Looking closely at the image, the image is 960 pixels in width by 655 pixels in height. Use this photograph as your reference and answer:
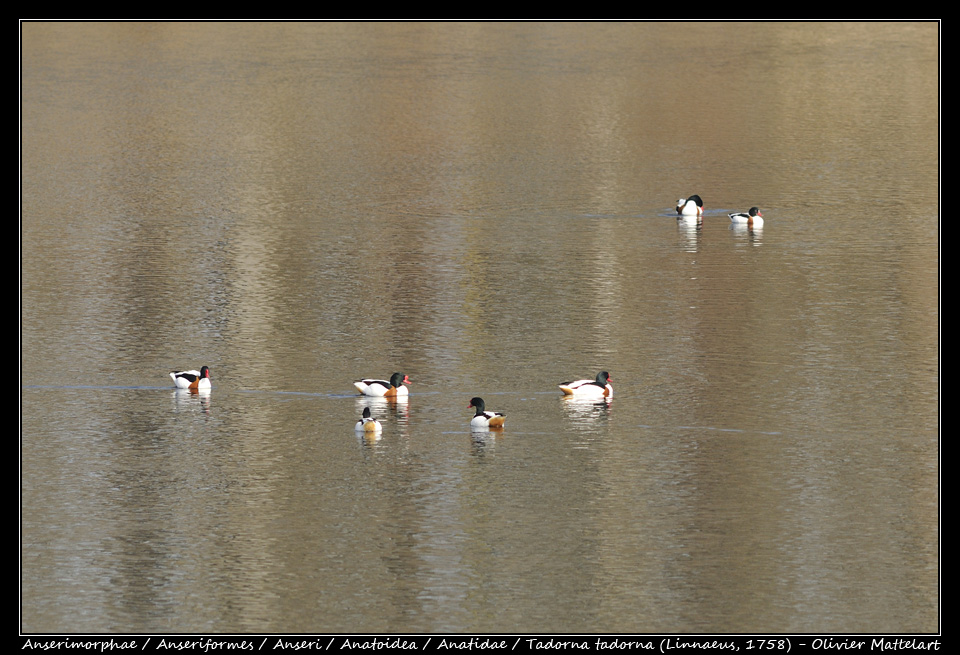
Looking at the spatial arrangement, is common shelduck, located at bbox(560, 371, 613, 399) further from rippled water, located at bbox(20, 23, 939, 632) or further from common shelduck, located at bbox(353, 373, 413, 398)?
common shelduck, located at bbox(353, 373, 413, 398)

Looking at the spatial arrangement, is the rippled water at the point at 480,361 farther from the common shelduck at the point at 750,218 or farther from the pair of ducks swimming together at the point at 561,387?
the common shelduck at the point at 750,218

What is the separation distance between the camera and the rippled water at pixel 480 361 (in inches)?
707

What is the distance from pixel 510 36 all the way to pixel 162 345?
183ft

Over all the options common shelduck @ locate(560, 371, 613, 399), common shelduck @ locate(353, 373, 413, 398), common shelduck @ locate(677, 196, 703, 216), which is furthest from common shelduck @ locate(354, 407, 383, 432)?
common shelduck @ locate(677, 196, 703, 216)

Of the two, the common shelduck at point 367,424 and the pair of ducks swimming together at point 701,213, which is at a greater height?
the pair of ducks swimming together at point 701,213

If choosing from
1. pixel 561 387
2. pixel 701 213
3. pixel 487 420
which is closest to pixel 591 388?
pixel 561 387

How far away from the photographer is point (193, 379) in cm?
2562

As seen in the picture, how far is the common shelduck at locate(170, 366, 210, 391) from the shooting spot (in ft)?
83.9

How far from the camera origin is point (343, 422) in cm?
2400

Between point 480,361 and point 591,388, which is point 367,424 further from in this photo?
point 480,361

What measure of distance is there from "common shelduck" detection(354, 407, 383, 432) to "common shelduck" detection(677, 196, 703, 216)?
1962 centimetres

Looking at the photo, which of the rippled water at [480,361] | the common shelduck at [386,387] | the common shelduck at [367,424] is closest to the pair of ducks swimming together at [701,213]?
the rippled water at [480,361]

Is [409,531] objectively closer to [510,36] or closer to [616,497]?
[616,497]

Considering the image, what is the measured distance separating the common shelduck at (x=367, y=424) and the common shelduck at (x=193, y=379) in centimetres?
328
